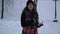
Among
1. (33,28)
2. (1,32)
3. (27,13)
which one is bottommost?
(1,32)

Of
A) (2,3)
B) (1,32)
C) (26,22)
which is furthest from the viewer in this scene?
(2,3)

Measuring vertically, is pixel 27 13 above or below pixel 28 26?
above

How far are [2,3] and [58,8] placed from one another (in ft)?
10.3

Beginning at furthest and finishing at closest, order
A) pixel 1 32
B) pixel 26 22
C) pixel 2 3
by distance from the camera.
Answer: pixel 2 3 → pixel 1 32 → pixel 26 22

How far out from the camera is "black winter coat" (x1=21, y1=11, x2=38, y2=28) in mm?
3443

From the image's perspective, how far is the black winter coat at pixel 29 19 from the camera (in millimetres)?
3443

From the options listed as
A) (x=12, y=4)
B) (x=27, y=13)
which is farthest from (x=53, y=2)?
(x=27, y=13)

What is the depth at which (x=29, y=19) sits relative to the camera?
346 centimetres

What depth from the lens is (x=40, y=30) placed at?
6734mm

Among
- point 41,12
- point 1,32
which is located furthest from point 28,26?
point 41,12

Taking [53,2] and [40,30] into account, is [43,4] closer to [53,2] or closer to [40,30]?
[53,2]

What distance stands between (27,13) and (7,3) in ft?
24.7

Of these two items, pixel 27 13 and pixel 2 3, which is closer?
pixel 27 13

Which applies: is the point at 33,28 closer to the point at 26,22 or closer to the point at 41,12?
the point at 26,22
